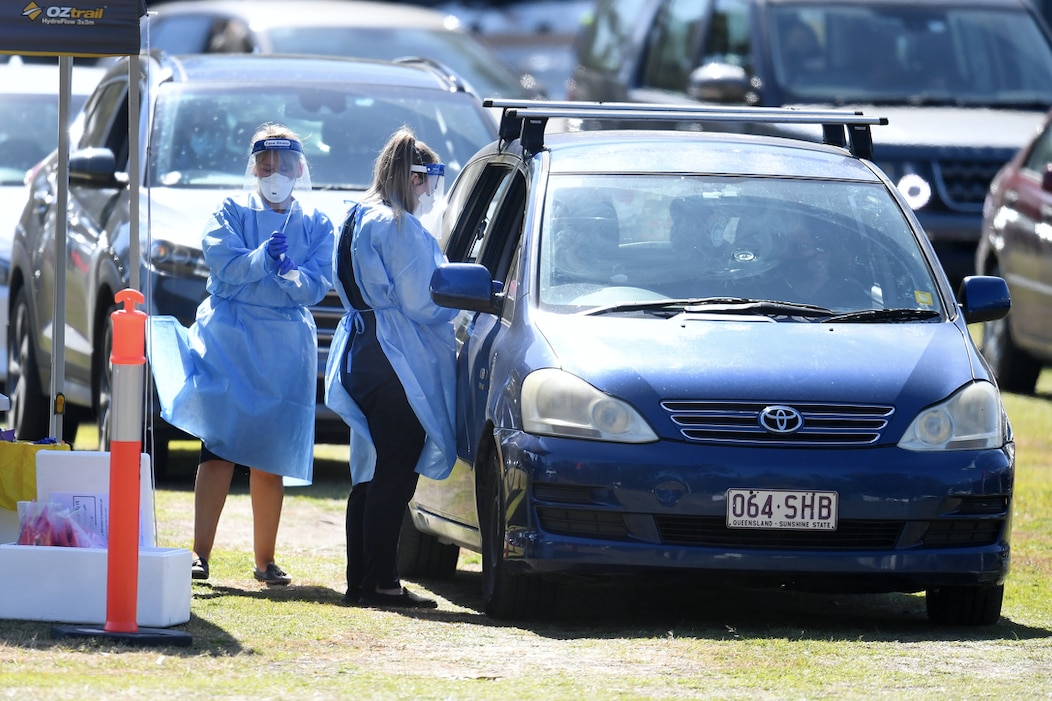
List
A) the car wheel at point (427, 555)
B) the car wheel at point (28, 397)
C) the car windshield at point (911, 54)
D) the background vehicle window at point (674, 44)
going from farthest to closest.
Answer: the background vehicle window at point (674, 44) → the car windshield at point (911, 54) → the car wheel at point (28, 397) → the car wheel at point (427, 555)

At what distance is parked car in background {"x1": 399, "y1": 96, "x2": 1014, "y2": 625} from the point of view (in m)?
7.10

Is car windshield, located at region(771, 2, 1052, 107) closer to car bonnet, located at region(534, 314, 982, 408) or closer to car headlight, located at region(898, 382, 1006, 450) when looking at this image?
car bonnet, located at region(534, 314, 982, 408)

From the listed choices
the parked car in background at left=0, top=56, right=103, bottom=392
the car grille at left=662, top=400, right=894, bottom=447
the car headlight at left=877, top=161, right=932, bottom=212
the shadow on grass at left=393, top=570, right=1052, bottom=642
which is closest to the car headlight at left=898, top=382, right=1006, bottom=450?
the car grille at left=662, top=400, right=894, bottom=447

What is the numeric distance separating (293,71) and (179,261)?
5.49 ft

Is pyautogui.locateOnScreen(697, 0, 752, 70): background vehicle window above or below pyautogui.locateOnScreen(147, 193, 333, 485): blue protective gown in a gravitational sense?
above

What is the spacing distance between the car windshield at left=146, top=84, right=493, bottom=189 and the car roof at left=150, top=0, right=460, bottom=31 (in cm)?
499

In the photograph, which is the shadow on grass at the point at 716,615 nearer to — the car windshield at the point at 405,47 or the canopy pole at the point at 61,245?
the canopy pole at the point at 61,245

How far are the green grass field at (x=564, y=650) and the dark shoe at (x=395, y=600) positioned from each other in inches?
3.4

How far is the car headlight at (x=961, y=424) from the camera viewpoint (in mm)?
7230

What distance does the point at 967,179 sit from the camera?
15.8m

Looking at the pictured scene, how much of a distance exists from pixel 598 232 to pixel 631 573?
134 centimetres

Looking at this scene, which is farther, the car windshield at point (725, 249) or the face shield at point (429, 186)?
the face shield at point (429, 186)

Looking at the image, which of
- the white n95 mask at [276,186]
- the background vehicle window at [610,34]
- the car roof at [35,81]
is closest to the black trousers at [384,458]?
the white n95 mask at [276,186]

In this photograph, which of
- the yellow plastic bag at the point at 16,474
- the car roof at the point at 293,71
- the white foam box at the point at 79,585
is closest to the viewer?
the white foam box at the point at 79,585
